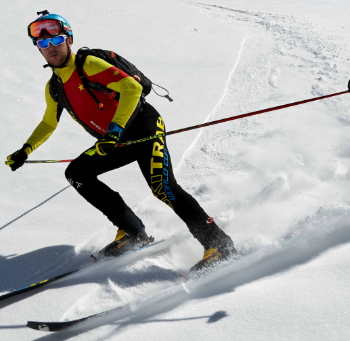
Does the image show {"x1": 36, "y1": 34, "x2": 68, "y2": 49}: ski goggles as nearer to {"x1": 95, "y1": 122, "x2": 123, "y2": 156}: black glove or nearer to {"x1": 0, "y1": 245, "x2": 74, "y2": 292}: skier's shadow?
{"x1": 95, "y1": 122, "x2": 123, "y2": 156}: black glove

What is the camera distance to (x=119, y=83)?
2787mm

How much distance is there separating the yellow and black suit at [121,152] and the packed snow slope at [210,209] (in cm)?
41

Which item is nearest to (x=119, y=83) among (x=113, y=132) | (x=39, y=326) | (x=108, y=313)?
(x=113, y=132)

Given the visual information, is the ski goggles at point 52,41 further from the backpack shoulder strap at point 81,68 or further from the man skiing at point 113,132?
the backpack shoulder strap at point 81,68

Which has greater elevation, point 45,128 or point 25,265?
point 45,128

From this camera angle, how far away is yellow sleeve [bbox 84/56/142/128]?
2.76m

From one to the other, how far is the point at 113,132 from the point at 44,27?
903 mm

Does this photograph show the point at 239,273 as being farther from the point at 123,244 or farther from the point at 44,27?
the point at 44,27

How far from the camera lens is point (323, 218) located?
2906 millimetres

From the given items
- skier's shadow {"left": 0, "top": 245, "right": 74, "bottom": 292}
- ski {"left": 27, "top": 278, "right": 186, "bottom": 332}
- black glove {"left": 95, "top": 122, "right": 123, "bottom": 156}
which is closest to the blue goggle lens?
black glove {"left": 95, "top": 122, "right": 123, "bottom": 156}

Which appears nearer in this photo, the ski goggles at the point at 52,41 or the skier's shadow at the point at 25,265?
the ski goggles at the point at 52,41

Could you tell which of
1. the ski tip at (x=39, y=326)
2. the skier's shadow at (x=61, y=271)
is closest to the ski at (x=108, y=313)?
the ski tip at (x=39, y=326)

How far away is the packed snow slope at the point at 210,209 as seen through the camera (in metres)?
2.30

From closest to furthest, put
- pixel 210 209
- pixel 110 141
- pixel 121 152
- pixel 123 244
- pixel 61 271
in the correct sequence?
pixel 110 141, pixel 121 152, pixel 61 271, pixel 123 244, pixel 210 209
